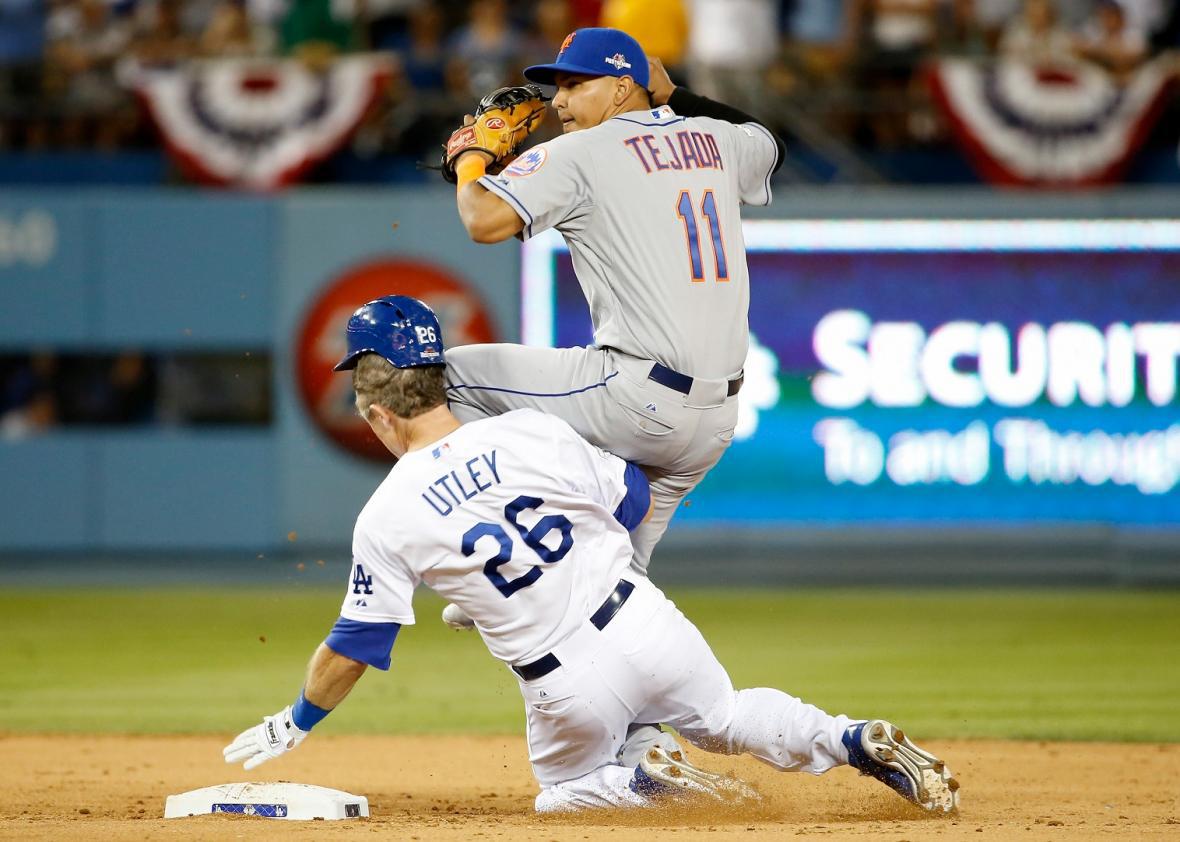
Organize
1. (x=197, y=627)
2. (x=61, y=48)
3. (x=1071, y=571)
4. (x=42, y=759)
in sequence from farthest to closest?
(x=61, y=48) → (x=1071, y=571) → (x=197, y=627) → (x=42, y=759)

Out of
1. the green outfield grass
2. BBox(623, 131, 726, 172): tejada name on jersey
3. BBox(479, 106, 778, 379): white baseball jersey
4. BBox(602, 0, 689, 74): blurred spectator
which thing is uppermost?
BBox(602, 0, 689, 74): blurred spectator

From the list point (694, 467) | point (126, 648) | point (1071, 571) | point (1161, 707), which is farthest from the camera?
point (1071, 571)

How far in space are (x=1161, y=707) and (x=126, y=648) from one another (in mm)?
5474

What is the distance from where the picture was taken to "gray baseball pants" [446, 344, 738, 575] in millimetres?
4766

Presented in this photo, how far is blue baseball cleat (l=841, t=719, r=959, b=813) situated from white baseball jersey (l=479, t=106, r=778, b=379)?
1.07m

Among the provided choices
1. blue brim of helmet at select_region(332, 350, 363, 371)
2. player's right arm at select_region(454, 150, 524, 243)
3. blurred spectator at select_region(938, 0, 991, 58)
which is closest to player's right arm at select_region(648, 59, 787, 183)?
player's right arm at select_region(454, 150, 524, 243)

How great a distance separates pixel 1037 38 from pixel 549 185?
830cm

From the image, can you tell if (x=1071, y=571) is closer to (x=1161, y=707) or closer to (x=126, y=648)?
(x=1161, y=707)

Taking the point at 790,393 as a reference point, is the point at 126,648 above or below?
below

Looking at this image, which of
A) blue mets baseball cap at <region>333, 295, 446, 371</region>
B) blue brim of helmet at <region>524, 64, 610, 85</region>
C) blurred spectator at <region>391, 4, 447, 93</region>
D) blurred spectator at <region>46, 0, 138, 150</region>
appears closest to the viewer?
blue mets baseball cap at <region>333, 295, 446, 371</region>

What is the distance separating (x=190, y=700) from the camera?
8.02 metres

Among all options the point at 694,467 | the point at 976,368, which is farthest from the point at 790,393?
the point at 694,467

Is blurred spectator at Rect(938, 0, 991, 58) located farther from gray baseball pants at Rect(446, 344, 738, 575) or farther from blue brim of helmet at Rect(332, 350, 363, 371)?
blue brim of helmet at Rect(332, 350, 363, 371)

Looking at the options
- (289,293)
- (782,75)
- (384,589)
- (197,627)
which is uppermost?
(782,75)
